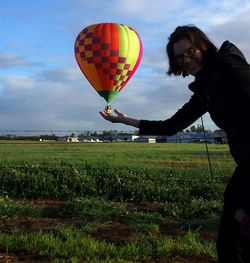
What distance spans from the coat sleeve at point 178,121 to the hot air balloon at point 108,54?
1669cm

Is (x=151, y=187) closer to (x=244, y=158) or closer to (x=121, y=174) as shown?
(x=121, y=174)

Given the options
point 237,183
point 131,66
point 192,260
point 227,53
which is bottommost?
point 192,260

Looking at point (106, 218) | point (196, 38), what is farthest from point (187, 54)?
point (106, 218)

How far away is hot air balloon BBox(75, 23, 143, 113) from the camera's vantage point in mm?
20422

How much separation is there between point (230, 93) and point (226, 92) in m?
0.03

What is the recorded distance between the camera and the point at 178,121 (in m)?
3.66

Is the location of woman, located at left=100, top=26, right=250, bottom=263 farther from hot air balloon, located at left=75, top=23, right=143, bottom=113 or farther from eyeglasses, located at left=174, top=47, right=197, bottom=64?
hot air balloon, located at left=75, top=23, right=143, bottom=113

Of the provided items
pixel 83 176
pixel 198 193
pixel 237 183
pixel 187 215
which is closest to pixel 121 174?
pixel 83 176

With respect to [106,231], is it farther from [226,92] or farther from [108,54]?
[108,54]

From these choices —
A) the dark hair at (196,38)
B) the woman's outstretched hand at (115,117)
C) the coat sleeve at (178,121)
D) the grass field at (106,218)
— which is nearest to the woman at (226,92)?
the dark hair at (196,38)

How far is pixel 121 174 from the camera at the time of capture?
40.2 feet

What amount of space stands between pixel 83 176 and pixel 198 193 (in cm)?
268

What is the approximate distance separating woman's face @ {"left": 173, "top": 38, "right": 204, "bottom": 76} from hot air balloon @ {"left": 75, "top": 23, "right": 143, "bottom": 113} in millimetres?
17295

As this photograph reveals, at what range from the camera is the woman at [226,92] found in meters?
2.81
